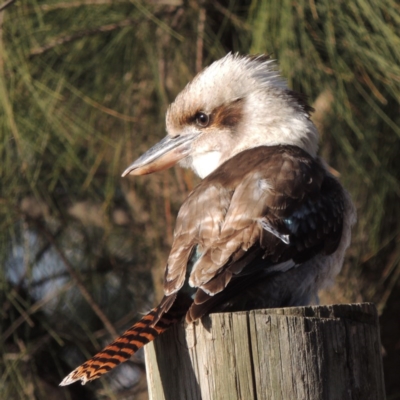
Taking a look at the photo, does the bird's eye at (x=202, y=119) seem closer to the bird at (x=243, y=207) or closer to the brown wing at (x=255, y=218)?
the bird at (x=243, y=207)

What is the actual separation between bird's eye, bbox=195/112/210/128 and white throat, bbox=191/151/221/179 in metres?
0.12

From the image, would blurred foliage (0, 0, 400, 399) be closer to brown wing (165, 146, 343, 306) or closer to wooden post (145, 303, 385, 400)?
brown wing (165, 146, 343, 306)

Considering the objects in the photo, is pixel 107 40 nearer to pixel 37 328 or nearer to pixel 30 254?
pixel 30 254

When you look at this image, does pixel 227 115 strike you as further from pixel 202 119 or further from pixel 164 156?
pixel 164 156

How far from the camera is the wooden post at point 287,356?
1.69m

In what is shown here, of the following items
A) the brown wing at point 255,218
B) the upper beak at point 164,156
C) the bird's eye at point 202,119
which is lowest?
the brown wing at point 255,218

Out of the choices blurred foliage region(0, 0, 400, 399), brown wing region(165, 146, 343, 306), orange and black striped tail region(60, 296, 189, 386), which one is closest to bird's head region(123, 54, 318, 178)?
blurred foliage region(0, 0, 400, 399)

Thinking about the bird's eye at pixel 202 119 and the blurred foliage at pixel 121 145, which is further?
the blurred foliage at pixel 121 145

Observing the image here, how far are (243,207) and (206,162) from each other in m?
0.89

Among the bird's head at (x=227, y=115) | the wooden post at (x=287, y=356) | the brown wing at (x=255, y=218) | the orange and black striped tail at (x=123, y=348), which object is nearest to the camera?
the wooden post at (x=287, y=356)

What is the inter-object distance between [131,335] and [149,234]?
1.98m

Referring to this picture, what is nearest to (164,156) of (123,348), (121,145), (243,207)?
(121,145)

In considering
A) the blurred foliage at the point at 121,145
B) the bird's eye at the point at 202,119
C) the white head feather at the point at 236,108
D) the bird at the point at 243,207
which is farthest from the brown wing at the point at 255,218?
the blurred foliage at the point at 121,145

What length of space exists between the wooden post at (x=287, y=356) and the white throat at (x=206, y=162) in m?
1.27
